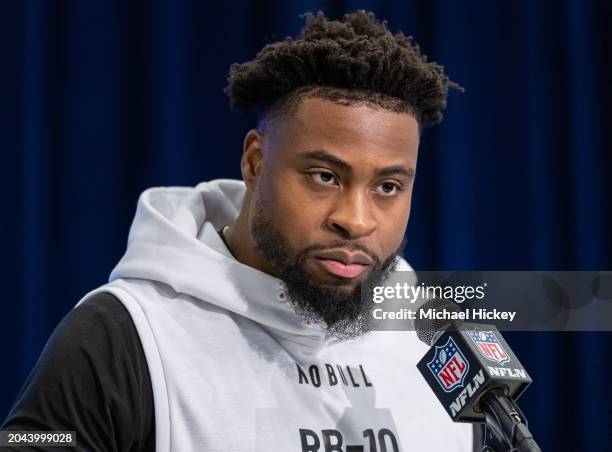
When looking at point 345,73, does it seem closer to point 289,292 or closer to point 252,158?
point 252,158

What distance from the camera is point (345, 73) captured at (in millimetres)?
1248

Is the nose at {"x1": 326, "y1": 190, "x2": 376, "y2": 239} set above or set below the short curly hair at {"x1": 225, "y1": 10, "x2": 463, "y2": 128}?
below

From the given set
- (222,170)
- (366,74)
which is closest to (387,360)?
(366,74)

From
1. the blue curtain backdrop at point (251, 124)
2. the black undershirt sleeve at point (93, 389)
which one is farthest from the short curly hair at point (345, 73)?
the blue curtain backdrop at point (251, 124)

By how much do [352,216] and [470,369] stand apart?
1.26 feet

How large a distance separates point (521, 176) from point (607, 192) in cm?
24

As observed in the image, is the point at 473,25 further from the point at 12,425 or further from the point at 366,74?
the point at 12,425

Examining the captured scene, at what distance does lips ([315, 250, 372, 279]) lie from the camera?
1.21 m

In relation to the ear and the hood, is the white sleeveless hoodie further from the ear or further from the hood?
the ear

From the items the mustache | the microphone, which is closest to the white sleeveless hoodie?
the mustache

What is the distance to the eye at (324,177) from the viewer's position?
1.22 meters

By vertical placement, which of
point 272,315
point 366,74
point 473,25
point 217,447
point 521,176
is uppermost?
point 473,25

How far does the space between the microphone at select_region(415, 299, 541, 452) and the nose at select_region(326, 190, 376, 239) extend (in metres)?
0.26

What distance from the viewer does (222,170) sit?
6.91 ft
